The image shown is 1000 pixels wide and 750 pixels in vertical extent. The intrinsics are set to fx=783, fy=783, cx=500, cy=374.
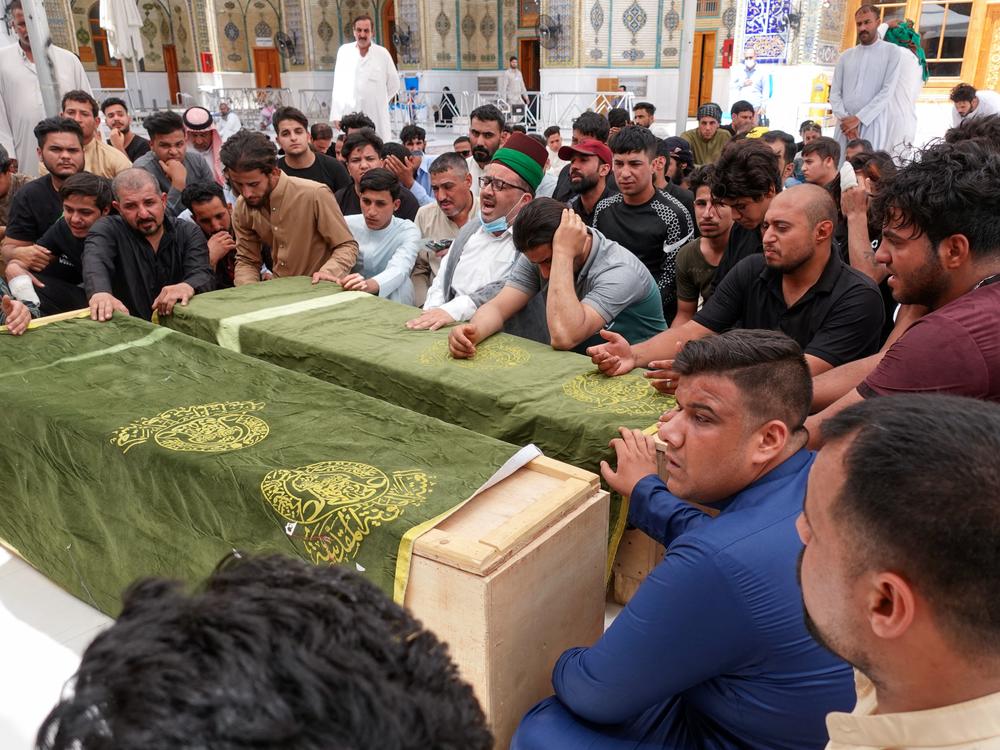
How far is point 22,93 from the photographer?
5766 mm

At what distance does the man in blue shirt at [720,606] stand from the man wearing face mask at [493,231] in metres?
1.61

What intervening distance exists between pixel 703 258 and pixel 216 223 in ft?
7.91

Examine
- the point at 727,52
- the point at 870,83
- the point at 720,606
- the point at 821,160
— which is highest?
the point at 727,52

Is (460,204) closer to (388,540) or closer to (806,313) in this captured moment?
(806,313)

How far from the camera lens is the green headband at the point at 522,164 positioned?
127 inches

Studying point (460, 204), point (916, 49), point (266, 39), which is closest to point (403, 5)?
point (266, 39)

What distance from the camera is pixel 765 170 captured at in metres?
2.84

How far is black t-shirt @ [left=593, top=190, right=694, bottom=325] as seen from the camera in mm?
3572

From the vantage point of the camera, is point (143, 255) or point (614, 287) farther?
point (143, 255)

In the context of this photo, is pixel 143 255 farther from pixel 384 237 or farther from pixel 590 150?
pixel 590 150

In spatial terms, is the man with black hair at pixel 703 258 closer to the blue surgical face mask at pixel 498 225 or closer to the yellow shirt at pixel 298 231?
the blue surgical face mask at pixel 498 225

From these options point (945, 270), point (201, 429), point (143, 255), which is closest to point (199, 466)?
point (201, 429)

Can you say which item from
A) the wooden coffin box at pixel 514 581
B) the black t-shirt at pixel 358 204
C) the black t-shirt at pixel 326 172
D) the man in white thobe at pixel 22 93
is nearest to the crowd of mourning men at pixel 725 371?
the wooden coffin box at pixel 514 581

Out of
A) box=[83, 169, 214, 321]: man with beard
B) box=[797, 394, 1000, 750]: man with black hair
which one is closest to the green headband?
box=[83, 169, 214, 321]: man with beard
